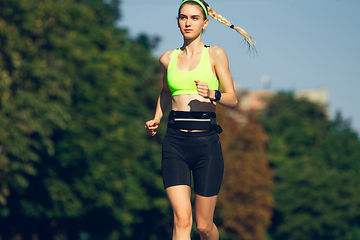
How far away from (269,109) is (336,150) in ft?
66.3

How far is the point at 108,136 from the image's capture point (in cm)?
3469

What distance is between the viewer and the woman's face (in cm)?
638

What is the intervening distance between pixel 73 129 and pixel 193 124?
85.1 ft

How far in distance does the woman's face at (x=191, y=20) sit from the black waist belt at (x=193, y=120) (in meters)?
0.85

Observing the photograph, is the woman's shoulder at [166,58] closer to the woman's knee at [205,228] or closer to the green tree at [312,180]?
the woman's knee at [205,228]

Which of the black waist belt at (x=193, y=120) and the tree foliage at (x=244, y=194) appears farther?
the tree foliage at (x=244, y=194)

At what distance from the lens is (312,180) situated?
5888 centimetres

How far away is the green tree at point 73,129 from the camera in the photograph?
25.3 metres

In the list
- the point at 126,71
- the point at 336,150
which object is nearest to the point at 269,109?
the point at 336,150

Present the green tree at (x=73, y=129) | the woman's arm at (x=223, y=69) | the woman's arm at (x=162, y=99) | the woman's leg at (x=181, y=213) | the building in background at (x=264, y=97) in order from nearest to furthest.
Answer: the woman's leg at (x=181, y=213) < the woman's arm at (x=223, y=69) < the woman's arm at (x=162, y=99) < the green tree at (x=73, y=129) < the building in background at (x=264, y=97)

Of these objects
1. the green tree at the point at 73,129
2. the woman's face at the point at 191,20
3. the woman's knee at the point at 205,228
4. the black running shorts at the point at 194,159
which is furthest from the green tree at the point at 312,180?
the woman's face at the point at 191,20

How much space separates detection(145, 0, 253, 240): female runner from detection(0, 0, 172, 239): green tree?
60.9ft

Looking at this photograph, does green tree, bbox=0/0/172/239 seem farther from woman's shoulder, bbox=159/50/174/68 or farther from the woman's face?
the woman's face

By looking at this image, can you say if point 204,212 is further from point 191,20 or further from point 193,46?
point 191,20
